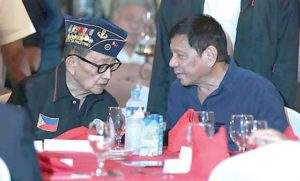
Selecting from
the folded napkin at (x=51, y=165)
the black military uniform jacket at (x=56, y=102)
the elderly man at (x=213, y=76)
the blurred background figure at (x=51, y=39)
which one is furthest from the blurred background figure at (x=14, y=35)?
the folded napkin at (x=51, y=165)

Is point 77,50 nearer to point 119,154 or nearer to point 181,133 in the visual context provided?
point 181,133

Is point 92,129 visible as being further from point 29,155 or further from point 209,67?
point 209,67

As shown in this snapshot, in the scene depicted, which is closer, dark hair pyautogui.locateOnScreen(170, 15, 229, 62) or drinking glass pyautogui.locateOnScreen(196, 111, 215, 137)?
drinking glass pyautogui.locateOnScreen(196, 111, 215, 137)

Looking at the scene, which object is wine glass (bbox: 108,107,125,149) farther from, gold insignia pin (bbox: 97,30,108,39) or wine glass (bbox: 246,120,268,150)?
wine glass (bbox: 246,120,268,150)

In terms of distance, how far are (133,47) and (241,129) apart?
11.1ft

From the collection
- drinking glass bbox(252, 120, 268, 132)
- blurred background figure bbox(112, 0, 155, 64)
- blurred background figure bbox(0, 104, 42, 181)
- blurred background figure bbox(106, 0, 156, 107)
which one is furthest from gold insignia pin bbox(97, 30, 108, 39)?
blurred background figure bbox(112, 0, 155, 64)

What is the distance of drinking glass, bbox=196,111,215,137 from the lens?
3.59 metres

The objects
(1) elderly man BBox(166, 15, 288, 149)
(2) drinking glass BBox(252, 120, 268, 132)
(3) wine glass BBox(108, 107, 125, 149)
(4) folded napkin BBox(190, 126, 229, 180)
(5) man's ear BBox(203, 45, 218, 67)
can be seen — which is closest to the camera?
(4) folded napkin BBox(190, 126, 229, 180)

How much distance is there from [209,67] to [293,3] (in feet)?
2.96

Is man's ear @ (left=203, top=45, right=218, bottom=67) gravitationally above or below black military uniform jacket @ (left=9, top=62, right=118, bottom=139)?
above

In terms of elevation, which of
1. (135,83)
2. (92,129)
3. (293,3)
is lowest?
(135,83)

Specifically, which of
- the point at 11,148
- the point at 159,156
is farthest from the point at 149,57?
the point at 11,148

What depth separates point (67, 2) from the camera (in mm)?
7977

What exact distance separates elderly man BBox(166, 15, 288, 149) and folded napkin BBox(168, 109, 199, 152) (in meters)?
0.38
